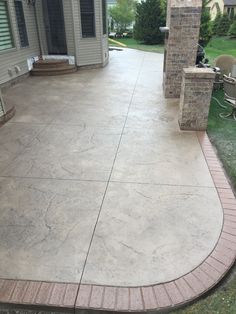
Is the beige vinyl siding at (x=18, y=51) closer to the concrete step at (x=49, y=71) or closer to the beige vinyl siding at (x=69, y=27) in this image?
the concrete step at (x=49, y=71)

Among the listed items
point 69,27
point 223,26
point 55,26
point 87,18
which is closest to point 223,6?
point 223,26

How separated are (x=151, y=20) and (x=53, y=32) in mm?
11865

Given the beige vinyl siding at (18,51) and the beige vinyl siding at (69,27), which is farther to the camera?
the beige vinyl siding at (69,27)

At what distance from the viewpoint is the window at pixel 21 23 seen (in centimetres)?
887

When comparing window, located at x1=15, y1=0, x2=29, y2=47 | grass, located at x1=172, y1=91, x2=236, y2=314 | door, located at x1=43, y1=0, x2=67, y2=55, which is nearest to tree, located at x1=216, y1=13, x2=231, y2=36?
door, located at x1=43, y1=0, x2=67, y2=55

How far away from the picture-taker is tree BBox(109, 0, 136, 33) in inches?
1136

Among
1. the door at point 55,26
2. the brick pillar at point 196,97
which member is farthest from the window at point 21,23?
the brick pillar at point 196,97

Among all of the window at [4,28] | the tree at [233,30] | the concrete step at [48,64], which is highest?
the window at [4,28]

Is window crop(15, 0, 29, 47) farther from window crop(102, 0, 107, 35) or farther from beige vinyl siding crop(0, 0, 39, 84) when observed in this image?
window crop(102, 0, 107, 35)

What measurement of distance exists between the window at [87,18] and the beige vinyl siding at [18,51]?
1.74 meters

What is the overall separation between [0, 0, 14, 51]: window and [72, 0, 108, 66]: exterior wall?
98.1 inches

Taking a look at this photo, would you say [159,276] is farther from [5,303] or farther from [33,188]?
[33,188]

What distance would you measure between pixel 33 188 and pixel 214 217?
7.25ft

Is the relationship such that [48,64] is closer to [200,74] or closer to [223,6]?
[200,74]
